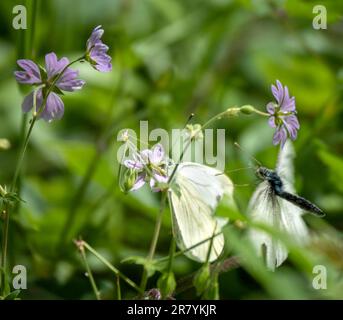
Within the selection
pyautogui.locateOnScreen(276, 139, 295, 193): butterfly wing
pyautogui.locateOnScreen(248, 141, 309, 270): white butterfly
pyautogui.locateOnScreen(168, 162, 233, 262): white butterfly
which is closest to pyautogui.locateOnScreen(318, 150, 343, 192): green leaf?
pyautogui.locateOnScreen(276, 139, 295, 193): butterfly wing

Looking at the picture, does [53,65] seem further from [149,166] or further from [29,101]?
[149,166]

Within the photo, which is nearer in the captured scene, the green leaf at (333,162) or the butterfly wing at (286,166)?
the butterfly wing at (286,166)

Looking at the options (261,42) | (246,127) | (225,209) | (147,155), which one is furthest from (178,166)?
(261,42)

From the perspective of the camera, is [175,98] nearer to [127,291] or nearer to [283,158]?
[127,291]

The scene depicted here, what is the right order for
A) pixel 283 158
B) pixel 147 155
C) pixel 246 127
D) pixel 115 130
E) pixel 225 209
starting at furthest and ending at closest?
pixel 246 127, pixel 115 130, pixel 283 158, pixel 147 155, pixel 225 209

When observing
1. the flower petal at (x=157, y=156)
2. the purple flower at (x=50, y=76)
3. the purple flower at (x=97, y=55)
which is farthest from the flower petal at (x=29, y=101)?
the flower petal at (x=157, y=156)

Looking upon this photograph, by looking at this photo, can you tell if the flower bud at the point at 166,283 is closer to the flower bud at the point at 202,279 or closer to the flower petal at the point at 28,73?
the flower bud at the point at 202,279
